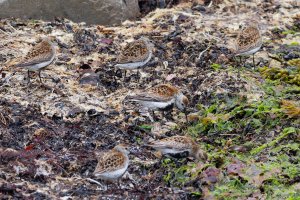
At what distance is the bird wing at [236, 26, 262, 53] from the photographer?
13211mm

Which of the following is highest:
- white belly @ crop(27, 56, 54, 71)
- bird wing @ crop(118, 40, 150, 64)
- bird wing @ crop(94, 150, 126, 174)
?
white belly @ crop(27, 56, 54, 71)

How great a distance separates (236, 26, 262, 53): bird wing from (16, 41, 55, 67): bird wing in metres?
3.29

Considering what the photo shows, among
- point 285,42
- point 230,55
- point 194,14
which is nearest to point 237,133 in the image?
point 230,55

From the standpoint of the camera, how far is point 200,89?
1279 cm

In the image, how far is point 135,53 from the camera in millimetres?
13016

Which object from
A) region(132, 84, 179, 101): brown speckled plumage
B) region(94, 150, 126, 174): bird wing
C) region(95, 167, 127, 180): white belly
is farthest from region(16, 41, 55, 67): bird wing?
region(95, 167, 127, 180): white belly

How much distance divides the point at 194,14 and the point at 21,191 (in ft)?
27.5

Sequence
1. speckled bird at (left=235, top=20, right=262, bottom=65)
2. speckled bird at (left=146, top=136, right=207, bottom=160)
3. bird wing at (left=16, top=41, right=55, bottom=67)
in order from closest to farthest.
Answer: speckled bird at (left=146, top=136, right=207, bottom=160), bird wing at (left=16, top=41, right=55, bottom=67), speckled bird at (left=235, top=20, right=262, bottom=65)

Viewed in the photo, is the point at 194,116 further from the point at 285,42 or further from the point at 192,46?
the point at 285,42

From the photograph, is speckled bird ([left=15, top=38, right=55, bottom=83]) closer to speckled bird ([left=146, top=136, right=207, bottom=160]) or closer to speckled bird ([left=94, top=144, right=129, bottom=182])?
speckled bird ([left=146, top=136, right=207, bottom=160])

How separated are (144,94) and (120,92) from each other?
1.14m

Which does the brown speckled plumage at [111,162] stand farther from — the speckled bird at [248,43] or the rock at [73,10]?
the rock at [73,10]

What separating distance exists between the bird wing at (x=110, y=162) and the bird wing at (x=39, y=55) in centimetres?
326

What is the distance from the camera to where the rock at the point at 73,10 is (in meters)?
15.1
